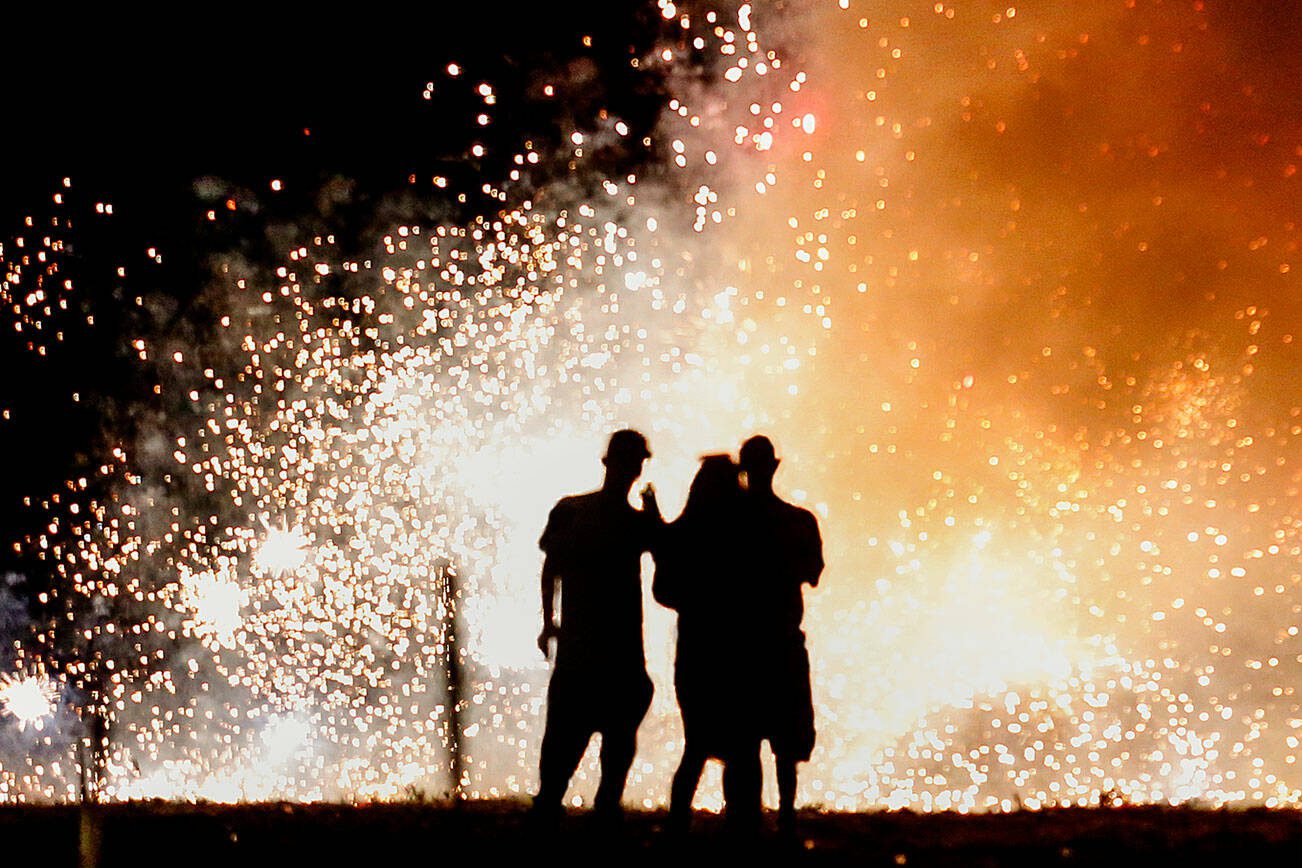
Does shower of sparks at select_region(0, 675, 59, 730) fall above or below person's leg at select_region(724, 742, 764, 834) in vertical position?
above

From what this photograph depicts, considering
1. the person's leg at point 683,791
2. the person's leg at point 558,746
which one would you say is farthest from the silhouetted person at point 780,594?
the person's leg at point 558,746

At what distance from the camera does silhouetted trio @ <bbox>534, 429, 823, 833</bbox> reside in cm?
459

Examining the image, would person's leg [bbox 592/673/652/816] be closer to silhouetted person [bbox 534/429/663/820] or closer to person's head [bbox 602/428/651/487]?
silhouetted person [bbox 534/429/663/820]

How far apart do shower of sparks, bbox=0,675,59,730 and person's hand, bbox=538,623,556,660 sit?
86.0ft

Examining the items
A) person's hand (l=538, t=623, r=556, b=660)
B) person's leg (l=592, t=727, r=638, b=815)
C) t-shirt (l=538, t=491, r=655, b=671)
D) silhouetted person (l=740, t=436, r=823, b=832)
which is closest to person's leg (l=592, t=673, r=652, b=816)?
person's leg (l=592, t=727, r=638, b=815)

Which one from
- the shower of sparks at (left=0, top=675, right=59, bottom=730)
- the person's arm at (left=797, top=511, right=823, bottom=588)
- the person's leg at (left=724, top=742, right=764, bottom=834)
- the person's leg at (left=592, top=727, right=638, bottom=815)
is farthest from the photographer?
the shower of sparks at (left=0, top=675, right=59, bottom=730)

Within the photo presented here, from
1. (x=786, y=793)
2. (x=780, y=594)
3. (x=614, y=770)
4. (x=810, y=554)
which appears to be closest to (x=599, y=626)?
(x=614, y=770)

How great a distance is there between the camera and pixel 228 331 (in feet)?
60.8

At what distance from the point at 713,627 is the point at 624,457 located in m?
0.67

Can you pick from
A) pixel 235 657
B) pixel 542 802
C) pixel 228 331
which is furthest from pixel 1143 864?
pixel 235 657

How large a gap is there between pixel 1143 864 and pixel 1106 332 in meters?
9.30

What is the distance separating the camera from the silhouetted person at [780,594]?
4.60 meters

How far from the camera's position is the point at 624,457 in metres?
4.76

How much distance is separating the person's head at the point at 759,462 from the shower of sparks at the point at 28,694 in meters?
26.7
